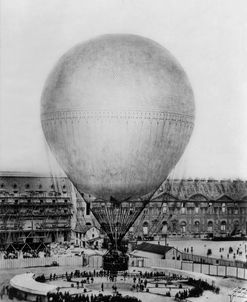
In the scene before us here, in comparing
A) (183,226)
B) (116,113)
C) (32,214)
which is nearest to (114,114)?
(116,113)

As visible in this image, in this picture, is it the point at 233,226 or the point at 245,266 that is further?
the point at 233,226

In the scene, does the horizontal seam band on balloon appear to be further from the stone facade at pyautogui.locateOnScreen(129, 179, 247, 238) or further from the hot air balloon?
the stone facade at pyautogui.locateOnScreen(129, 179, 247, 238)

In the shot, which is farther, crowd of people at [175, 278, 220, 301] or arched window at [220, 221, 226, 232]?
arched window at [220, 221, 226, 232]

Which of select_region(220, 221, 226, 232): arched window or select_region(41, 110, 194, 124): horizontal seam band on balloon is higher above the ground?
select_region(41, 110, 194, 124): horizontal seam band on balloon

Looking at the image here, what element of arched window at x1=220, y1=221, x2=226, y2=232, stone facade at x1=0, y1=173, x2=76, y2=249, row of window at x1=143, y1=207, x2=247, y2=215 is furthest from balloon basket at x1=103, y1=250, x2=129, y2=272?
arched window at x1=220, y1=221, x2=226, y2=232

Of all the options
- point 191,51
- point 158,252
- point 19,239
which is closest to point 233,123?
point 191,51

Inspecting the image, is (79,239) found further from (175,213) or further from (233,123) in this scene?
(233,123)

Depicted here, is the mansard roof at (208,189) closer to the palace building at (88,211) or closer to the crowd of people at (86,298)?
the palace building at (88,211)
